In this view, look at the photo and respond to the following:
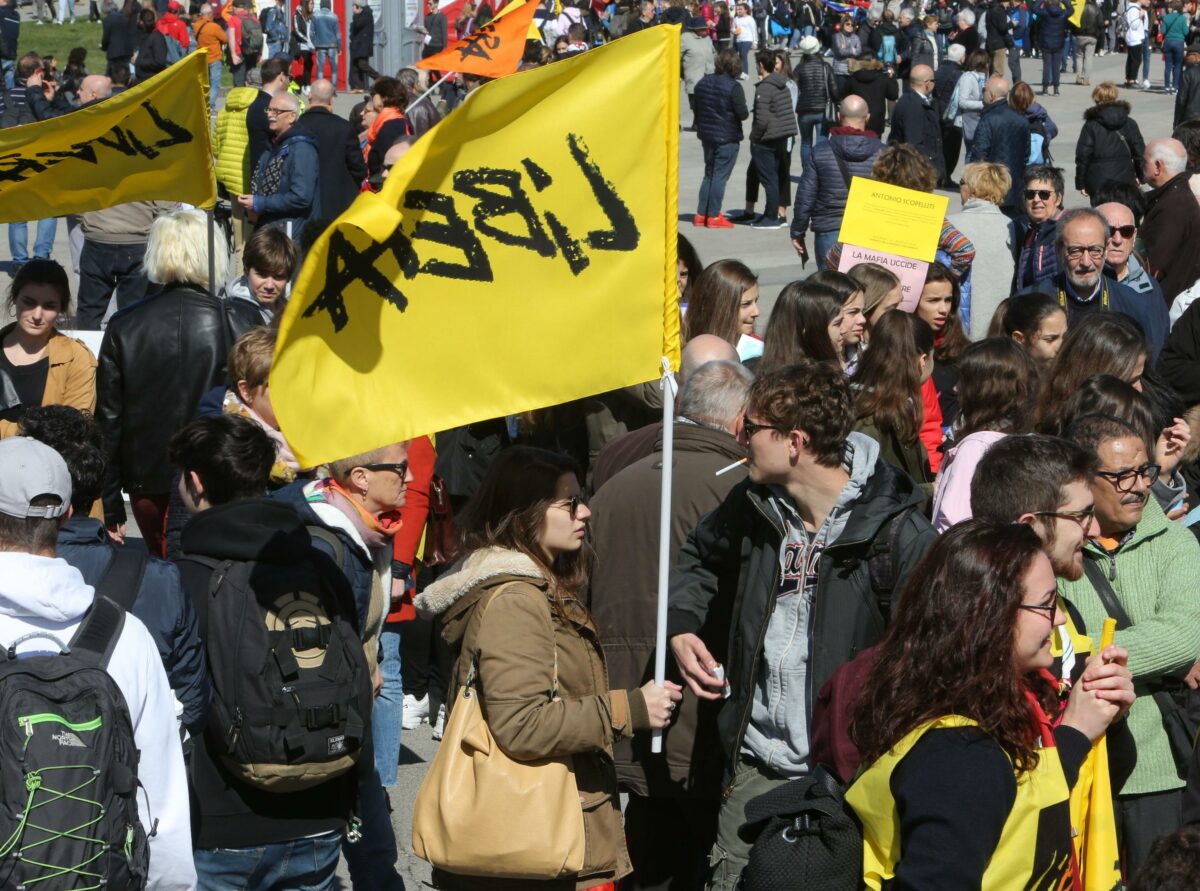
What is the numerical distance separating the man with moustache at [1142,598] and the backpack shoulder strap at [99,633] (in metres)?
2.33

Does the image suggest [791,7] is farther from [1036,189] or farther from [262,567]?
[262,567]

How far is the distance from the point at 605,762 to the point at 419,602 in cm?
63

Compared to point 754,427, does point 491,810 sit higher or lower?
lower

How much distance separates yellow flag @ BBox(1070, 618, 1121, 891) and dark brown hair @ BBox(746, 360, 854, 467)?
3.00ft

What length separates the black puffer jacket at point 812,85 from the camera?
19266mm

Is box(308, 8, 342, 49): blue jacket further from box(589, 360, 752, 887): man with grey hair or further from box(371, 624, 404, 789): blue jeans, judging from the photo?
box(589, 360, 752, 887): man with grey hair

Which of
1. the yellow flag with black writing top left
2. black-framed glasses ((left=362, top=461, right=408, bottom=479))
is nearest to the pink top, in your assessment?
A: black-framed glasses ((left=362, top=461, right=408, bottom=479))

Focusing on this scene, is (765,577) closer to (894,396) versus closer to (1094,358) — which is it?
(894,396)

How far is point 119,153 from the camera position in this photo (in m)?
6.24

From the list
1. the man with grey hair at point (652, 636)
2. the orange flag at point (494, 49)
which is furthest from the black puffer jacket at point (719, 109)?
the man with grey hair at point (652, 636)

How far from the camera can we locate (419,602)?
397 cm

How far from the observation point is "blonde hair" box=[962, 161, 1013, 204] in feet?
29.4

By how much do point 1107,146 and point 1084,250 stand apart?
7343 millimetres

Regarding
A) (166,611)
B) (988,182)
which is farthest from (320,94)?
(166,611)
